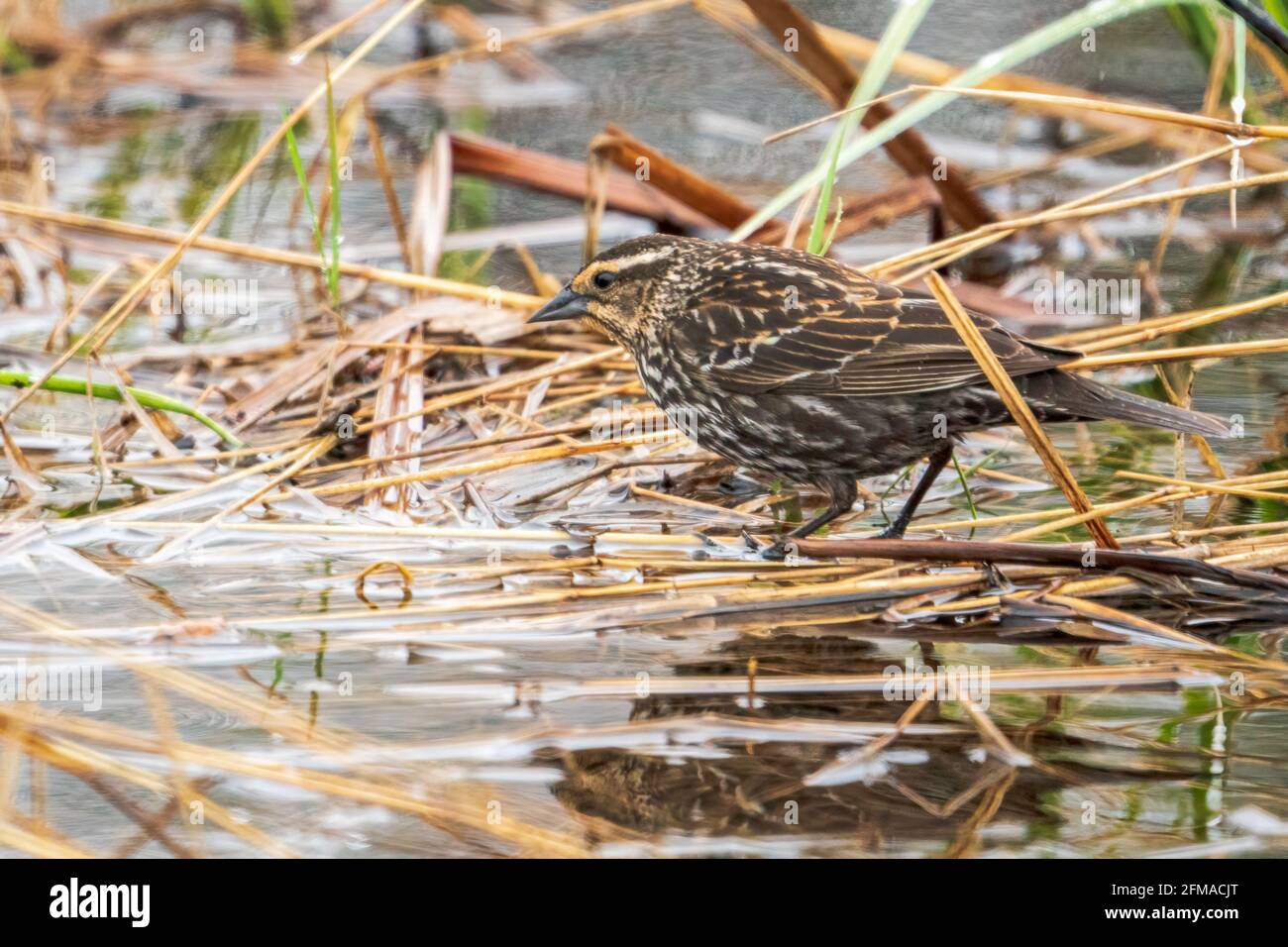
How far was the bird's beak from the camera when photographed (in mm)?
5805

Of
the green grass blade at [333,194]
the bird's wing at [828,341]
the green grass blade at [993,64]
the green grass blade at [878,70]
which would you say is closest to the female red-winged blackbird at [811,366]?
the bird's wing at [828,341]

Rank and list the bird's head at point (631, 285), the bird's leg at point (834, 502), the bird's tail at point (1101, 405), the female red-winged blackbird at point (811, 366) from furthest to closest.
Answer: the bird's head at point (631, 285) < the bird's leg at point (834, 502) < the female red-winged blackbird at point (811, 366) < the bird's tail at point (1101, 405)

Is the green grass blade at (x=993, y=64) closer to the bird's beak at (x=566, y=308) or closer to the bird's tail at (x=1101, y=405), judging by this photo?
the bird's beak at (x=566, y=308)

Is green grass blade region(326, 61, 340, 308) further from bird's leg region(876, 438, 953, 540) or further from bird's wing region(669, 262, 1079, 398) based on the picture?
bird's leg region(876, 438, 953, 540)

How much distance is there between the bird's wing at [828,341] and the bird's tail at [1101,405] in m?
0.09

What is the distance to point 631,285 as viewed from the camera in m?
5.71

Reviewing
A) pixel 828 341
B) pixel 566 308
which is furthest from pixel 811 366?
pixel 566 308

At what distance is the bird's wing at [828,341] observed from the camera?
495 centimetres

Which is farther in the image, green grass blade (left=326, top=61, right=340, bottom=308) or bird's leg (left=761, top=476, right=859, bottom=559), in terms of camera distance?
green grass blade (left=326, top=61, right=340, bottom=308)

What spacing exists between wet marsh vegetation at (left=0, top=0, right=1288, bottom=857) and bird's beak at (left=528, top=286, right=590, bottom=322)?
420mm

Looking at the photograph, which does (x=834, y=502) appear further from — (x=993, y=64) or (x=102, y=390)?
(x=102, y=390)

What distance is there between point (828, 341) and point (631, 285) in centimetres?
83

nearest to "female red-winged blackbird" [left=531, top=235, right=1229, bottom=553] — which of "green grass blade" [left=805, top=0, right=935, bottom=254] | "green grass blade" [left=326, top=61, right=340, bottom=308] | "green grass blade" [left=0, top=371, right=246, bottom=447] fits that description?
"green grass blade" [left=805, top=0, right=935, bottom=254]

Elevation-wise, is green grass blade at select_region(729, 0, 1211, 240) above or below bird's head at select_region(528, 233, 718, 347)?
above
